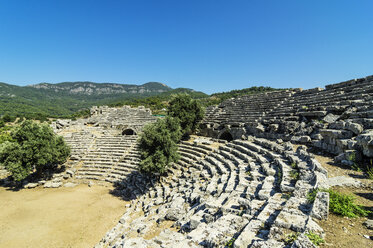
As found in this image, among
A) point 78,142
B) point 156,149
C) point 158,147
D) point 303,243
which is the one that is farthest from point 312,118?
point 78,142

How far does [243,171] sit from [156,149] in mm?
6023

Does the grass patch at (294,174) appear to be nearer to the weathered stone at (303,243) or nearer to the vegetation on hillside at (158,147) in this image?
the weathered stone at (303,243)

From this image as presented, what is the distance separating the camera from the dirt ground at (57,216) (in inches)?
326

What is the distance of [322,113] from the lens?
11.1 m

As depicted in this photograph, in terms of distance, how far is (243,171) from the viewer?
8102 mm

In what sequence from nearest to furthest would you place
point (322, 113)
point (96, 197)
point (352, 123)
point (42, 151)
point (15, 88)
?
point (352, 123) → point (322, 113) → point (96, 197) → point (42, 151) → point (15, 88)

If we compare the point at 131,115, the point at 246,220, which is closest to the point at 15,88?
the point at 131,115

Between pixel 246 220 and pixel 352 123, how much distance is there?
7.83m

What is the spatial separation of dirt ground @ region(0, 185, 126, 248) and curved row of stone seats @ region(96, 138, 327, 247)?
4.74 feet

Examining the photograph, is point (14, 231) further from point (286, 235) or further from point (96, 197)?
point (286, 235)

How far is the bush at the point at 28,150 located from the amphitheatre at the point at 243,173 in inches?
72.5

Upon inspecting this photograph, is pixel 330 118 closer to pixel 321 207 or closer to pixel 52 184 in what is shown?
pixel 321 207

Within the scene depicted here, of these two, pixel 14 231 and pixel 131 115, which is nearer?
pixel 14 231

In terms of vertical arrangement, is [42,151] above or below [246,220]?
below
